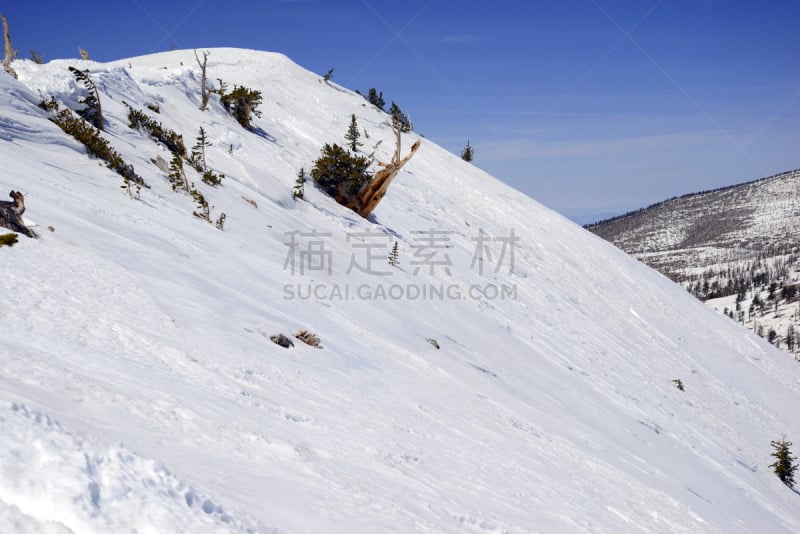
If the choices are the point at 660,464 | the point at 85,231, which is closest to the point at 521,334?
the point at 660,464

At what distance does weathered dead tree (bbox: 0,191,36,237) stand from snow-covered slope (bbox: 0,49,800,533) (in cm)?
24

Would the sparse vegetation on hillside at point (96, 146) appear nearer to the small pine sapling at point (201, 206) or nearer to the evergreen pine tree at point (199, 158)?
the small pine sapling at point (201, 206)

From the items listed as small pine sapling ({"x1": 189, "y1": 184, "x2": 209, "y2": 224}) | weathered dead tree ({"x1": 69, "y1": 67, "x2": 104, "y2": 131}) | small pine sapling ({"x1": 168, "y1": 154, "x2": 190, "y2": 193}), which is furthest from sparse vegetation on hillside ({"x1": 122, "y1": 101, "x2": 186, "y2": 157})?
small pine sapling ({"x1": 189, "y1": 184, "x2": 209, "y2": 224})

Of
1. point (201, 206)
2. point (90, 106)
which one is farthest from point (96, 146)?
point (90, 106)

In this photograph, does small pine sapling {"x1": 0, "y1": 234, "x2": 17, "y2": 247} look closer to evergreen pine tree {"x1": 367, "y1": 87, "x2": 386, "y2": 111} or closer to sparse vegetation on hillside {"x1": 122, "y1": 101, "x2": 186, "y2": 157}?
sparse vegetation on hillside {"x1": 122, "y1": 101, "x2": 186, "y2": 157}

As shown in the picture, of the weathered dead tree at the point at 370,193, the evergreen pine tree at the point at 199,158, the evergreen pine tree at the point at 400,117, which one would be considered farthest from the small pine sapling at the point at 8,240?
the evergreen pine tree at the point at 400,117

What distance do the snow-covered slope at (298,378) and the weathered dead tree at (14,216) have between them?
0.24 metres

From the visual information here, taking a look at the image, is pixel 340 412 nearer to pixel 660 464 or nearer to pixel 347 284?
pixel 347 284

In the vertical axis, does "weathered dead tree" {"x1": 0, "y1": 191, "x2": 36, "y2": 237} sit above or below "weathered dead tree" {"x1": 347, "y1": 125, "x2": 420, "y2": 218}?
below

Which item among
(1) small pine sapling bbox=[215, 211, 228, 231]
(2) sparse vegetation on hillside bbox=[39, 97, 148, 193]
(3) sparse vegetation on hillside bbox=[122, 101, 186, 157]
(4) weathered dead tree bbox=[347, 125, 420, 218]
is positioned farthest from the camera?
(4) weathered dead tree bbox=[347, 125, 420, 218]

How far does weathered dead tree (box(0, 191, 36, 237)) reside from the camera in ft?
22.2

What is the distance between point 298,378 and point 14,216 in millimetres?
4415

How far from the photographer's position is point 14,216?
698cm

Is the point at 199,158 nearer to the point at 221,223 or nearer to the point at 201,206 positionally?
the point at 201,206
